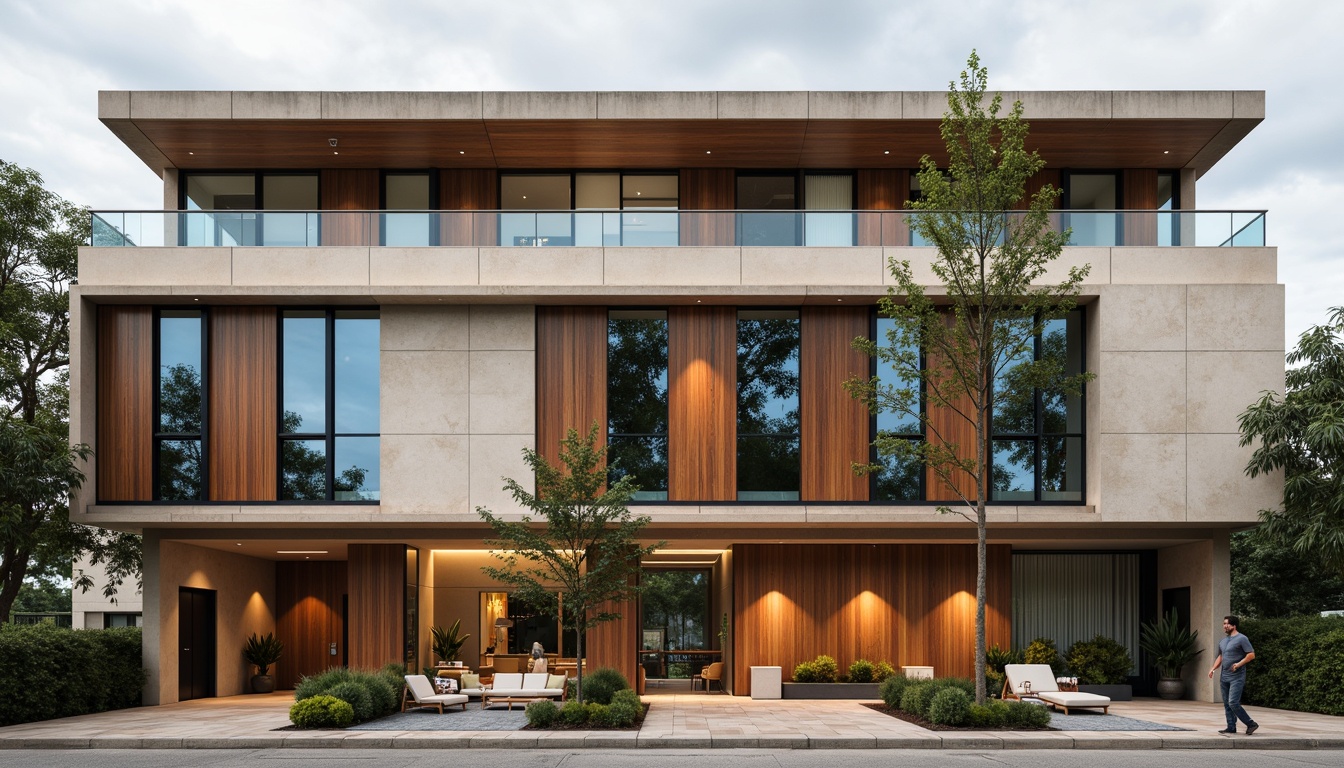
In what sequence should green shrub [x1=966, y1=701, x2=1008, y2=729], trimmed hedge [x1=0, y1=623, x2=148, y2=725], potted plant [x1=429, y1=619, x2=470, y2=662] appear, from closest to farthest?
1. green shrub [x1=966, y1=701, x2=1008, y2=729]
2. trimmed hedge [x1=0, y1=623, x2=148, y2=725]
3. potted plant [x1=429, y1=619, x2=470, y2=662]

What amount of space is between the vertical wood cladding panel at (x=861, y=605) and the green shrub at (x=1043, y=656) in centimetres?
52

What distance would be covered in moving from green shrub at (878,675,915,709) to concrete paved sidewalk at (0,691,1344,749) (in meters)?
0.76

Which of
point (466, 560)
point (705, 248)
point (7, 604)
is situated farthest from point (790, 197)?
point (7, 604)

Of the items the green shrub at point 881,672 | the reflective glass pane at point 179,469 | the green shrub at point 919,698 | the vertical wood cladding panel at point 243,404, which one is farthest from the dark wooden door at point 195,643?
the green shrub at point 919,698

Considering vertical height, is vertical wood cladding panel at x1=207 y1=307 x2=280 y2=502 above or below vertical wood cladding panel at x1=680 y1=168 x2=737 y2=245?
below

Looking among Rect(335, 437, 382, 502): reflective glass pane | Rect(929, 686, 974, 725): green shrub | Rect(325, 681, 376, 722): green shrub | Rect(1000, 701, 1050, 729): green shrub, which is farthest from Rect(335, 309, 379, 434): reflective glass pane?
Rect(1000, 701, 1050, 729): green shrub

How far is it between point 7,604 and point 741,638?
1606 centimetres

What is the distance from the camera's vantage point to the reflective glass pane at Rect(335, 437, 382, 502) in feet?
67.3

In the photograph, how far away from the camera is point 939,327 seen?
17.0 meters

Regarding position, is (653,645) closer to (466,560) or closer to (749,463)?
(466,560)

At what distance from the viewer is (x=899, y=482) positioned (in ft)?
67.2

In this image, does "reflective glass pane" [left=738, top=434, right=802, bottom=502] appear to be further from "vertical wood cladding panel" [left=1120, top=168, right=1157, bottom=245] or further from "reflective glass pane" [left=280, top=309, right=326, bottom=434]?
"vertical wood cladding panel" [left=1120, top=168, right=1157, bottom=245]

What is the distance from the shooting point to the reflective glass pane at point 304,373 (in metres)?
20.6

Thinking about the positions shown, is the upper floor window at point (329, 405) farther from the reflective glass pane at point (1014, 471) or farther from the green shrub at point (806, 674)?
the reflective glass pane at point (1014, 471)
